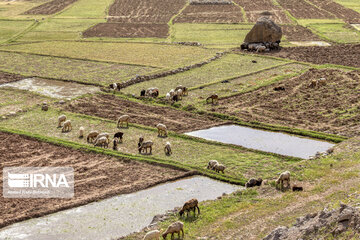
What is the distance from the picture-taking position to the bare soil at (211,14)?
9094 centimetres

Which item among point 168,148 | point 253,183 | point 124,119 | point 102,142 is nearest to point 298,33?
point 124,119

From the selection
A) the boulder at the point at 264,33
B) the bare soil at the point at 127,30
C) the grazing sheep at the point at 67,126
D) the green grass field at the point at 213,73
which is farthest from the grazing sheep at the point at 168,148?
the bare soil at the point at 127,30

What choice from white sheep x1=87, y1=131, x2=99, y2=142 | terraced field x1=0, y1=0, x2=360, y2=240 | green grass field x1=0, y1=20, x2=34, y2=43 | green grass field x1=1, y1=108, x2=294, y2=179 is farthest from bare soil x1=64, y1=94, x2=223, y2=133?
green grass field x1=0, y1=20, x2=34, y2=43

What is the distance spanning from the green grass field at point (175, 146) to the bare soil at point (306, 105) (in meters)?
7.01

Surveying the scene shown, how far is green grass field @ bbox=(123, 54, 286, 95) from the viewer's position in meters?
50.8

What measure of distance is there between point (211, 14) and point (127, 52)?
34556 mm

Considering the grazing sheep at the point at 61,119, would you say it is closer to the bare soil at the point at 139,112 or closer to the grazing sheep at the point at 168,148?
the bare soil at the point at 139,112

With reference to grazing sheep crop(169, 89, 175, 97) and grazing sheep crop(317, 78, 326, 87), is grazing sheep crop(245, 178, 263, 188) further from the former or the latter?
grazing sheep crop(317, 78, 326, 87)

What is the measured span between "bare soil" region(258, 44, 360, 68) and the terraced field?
0.13 metres

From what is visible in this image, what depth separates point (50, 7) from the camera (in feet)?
354

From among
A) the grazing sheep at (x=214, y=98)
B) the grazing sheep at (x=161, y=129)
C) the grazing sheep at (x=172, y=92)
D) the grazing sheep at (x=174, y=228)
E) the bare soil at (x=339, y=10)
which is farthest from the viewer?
the bare soil at (x=339, y=10)

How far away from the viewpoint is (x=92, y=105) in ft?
149

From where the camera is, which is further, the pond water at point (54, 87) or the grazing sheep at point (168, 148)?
the pond water at point (54, 87)

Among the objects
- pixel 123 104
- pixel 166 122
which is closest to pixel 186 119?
pixel 166 122
